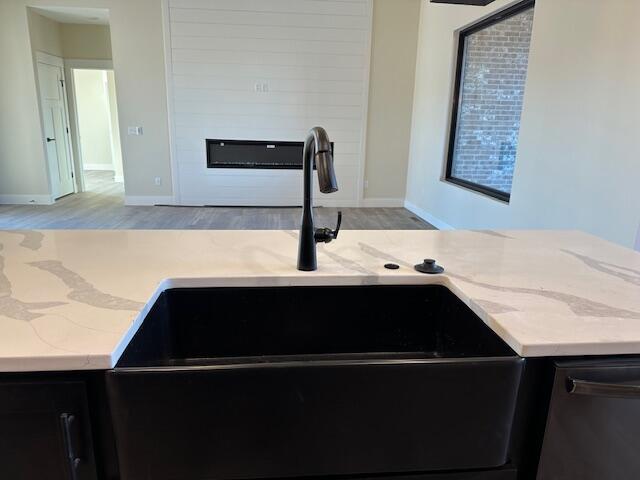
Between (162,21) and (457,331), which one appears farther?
(162,21)

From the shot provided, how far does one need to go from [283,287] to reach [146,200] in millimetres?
6469

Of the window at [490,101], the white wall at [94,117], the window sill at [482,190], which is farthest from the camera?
the white wall at [94,117]

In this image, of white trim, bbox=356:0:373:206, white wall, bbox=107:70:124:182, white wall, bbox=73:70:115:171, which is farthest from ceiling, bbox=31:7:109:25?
white trim, bbox=356:0:373:206

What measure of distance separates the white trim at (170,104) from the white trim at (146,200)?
0.10 meters

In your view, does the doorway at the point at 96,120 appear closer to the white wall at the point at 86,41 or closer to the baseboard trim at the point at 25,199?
the white wall at the point at 86,41

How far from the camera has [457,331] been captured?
1.17 metres

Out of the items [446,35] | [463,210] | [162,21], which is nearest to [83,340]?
[463,210]

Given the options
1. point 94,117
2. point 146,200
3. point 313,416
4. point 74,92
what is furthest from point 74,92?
point 313,416

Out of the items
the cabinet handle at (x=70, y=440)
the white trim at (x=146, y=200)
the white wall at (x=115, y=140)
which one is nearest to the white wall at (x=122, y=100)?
the white trim at (x=146, y=200)

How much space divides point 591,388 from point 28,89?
7786 millimetres

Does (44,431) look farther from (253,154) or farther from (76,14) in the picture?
(76,14)

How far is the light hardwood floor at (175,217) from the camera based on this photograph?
5.82 metres

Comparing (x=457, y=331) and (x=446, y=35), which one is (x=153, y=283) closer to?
(x=457, y=331)

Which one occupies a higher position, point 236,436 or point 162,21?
point 162,21
